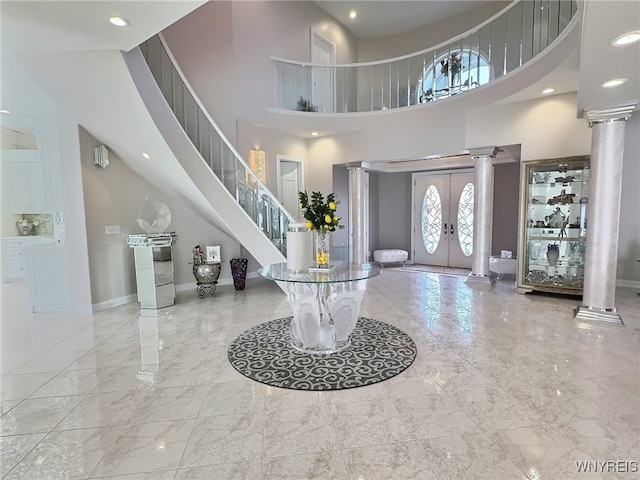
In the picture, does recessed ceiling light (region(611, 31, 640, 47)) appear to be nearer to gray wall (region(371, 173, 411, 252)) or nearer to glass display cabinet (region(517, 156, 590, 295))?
glass display cabinet (region(517, 156, 590, 295))

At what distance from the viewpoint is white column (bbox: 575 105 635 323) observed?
396 centimetres

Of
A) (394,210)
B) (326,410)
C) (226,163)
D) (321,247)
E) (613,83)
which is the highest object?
(613,83)

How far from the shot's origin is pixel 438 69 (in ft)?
25.3

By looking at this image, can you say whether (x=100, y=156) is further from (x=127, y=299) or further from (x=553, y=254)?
(x=553, y=254)

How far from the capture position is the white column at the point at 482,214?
6.16 meters

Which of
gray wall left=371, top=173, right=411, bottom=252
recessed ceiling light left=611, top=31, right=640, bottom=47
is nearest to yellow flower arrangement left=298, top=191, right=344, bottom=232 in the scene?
recessed ceiling light left=611, top=31, right=640, bottom=47

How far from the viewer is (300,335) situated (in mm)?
3461

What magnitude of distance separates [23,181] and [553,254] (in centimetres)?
924

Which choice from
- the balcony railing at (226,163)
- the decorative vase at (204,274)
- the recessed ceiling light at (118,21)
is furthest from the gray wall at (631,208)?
the recessed ceiling light at (118,21)

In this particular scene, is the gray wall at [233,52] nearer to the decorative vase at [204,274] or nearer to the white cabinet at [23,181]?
the decorative vase at [204,274]

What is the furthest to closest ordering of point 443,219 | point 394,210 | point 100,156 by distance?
1. point 394,210
2. point 443,219
3. point 100,156

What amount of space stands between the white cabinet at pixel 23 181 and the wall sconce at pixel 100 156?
178 centimetres

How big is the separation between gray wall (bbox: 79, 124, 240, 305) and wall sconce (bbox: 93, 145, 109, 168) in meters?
0.05

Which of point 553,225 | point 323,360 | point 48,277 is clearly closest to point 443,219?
point 553,225
